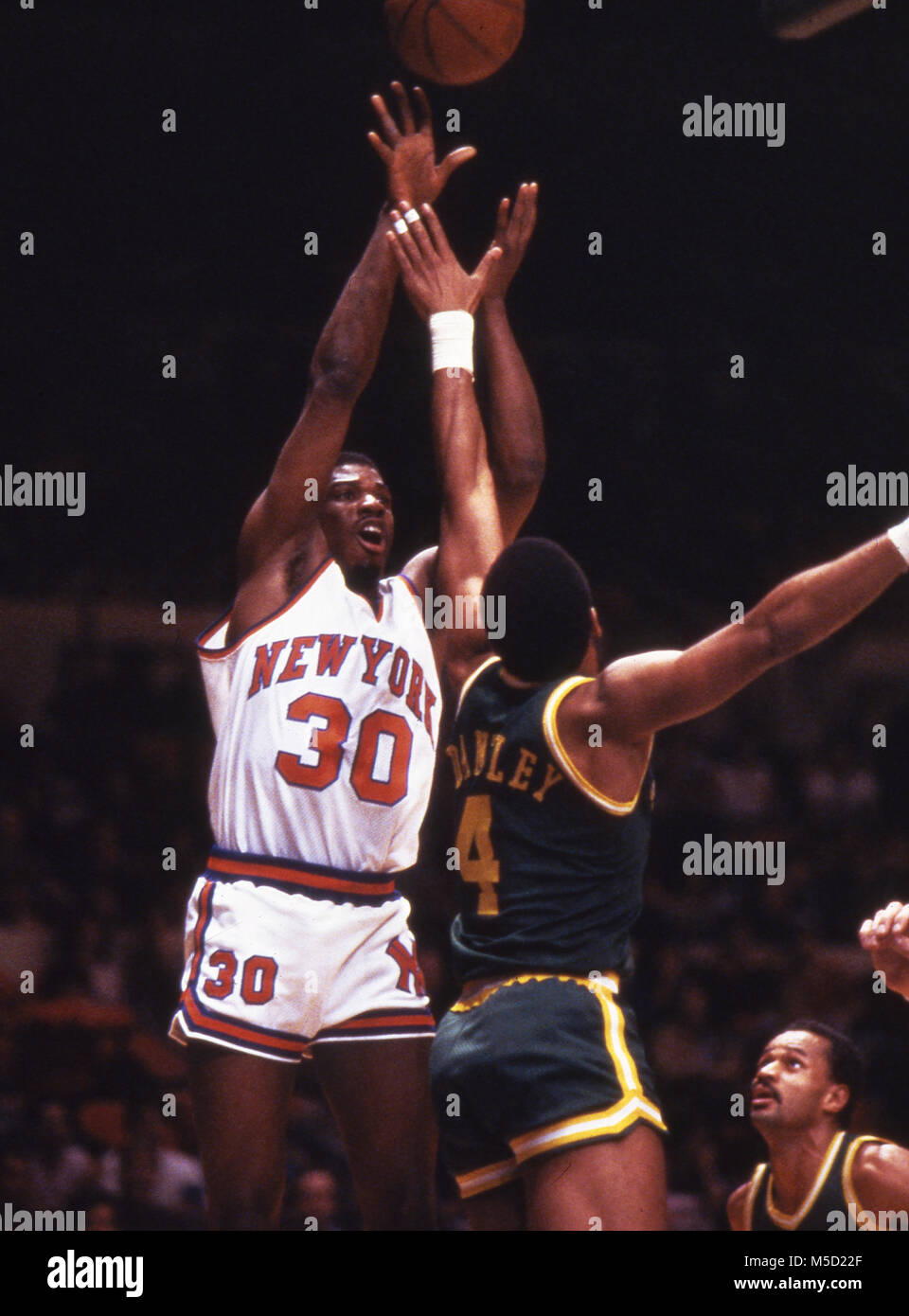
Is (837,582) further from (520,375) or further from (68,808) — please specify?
(68,808)

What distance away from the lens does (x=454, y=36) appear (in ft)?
16.1

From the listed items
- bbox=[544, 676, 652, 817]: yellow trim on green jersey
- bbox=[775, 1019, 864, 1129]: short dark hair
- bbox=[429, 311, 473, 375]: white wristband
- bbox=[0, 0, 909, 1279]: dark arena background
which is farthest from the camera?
bbox=[0, 0, 909, 1279]: dark arena background

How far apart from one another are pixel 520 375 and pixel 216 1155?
2141 millimetres

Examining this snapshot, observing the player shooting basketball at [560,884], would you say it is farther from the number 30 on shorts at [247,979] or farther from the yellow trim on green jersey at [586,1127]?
the number 30 on shorts at [247,979]

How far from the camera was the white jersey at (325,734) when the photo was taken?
13.6 ft

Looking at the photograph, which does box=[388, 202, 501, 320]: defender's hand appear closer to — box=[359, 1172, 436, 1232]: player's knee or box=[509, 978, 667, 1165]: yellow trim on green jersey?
box=[509, 978, 667, 1165]: yellow trim on green jersey

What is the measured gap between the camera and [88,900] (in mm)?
7543

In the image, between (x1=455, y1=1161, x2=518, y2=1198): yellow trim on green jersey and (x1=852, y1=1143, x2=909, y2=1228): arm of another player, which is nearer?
(x1=455, y1=1161, x2=518, y2=1198): yellow trim on green jersey

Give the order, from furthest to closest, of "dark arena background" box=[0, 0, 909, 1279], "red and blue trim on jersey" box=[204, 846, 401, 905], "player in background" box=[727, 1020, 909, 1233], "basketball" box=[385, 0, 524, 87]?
"dark arena background" box=[0, 0, 909, 1279], "basketball" box=[385, 0, 524, 87], "player in background" box=[727, 1020, 909, 1233], "red and blue trim on jersey" box=[204, 846, 401, 905]

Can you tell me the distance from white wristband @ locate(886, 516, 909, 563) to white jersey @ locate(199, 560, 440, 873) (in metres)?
1.64

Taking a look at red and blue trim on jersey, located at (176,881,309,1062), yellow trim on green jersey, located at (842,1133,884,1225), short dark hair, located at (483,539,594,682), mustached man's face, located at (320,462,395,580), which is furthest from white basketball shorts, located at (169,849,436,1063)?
yellow trim on green jersey, located at (842,1133,884,1225)

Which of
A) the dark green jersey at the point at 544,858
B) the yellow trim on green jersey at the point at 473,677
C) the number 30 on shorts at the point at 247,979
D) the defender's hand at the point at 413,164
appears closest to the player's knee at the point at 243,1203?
the number 30 on shorts at the point at 247,979

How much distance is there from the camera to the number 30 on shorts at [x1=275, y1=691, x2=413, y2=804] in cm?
415

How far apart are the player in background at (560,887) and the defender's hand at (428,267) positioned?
116 centimetres
